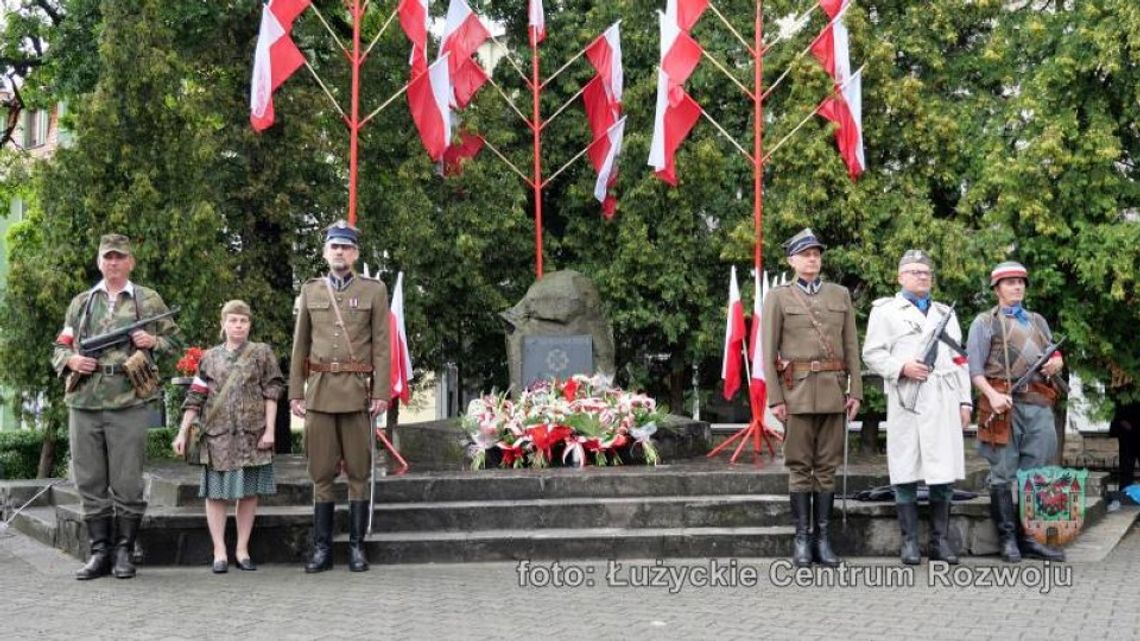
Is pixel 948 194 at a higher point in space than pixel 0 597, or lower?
higher

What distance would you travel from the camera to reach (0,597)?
280 inches

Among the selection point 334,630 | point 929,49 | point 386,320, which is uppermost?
point 929,49

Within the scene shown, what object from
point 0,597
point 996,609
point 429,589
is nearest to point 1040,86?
point 996,609

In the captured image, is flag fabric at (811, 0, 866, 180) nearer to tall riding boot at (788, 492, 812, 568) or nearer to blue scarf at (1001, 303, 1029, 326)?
blue scarf at (1001, 303, 1029, 326)

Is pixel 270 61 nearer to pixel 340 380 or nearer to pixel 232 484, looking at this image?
pixel 340 380

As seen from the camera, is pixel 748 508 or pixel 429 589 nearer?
pixel 429 589

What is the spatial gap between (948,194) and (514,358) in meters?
6.58

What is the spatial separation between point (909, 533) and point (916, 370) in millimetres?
1099

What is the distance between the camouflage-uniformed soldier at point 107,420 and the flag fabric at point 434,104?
4200 mm

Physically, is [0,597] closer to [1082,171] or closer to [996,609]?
[996,609]

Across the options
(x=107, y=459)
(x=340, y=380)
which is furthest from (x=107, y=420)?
(x=340, y=380)

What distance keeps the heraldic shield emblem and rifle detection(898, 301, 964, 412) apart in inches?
40.4

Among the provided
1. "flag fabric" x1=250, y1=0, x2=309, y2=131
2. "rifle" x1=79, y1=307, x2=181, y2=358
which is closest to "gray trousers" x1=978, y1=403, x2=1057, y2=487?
"rifle" x1=79, y1=307, x2=181, y2=358

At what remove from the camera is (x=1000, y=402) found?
779 cm
